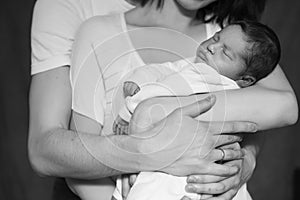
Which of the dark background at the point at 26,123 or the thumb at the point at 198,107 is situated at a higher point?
the thumb at the point at 198,107

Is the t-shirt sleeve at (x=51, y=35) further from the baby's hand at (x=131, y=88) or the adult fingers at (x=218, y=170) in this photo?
the adult fingers at (x=218, y=170)

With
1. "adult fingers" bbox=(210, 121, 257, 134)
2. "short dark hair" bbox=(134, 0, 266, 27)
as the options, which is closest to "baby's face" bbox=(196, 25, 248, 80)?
"adult fingers" bbox=(210, 121, 257, 134)

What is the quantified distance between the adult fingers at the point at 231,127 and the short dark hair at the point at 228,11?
31 centimetres

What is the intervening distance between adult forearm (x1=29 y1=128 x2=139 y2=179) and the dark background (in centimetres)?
145

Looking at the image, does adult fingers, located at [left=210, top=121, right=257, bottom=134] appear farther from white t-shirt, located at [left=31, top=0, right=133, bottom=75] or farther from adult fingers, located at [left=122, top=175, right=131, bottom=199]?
white t-shirt, located at [left=31, top=0, right=133, bottom=75]

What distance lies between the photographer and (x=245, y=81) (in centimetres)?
126

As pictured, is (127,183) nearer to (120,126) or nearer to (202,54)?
(120,126)

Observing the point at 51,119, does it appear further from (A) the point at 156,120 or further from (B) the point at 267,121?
(B) the point at 267,121

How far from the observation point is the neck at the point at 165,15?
4.42 ft

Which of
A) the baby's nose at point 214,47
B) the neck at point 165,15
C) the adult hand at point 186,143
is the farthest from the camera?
the neck at point 165,15

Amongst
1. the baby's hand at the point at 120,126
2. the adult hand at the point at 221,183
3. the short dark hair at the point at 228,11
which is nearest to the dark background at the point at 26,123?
the short dark hair at the point at 228,11

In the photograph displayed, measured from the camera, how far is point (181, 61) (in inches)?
47.6

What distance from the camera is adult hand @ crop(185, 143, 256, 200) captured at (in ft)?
3.65

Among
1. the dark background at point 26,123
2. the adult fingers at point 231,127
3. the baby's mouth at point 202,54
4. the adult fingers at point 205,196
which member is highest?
the baby's mouth at point 202,54
